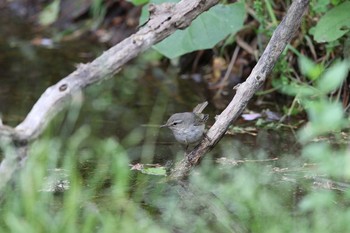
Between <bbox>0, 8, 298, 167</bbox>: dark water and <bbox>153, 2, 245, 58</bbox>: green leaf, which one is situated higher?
<bbox>153, 2, 245, 58</bbox>: green leaf

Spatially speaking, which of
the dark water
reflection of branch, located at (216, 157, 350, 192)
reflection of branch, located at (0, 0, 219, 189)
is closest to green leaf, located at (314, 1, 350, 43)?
the dark water

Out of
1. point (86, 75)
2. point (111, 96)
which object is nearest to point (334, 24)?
point (111, 96)

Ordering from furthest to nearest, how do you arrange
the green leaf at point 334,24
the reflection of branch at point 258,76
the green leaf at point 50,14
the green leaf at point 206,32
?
1. the green leaf at point 50,14
2. the green leaf at point 206,32
3. the green leaf at point 334,24
4. the reflection of branch at point 258,76

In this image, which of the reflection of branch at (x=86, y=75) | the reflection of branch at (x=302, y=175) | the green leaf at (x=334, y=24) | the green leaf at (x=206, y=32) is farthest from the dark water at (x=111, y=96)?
the reflection of branch at (x=86, y=75)

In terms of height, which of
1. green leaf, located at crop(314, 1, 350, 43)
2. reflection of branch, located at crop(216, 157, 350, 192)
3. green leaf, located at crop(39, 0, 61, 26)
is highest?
green leaf, located at crop(314, 1, 350, 43)

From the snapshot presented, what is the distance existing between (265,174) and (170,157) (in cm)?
73

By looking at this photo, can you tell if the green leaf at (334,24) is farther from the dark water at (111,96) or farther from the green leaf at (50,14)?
the green leaf at (50,14)

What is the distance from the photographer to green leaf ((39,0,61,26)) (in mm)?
9051

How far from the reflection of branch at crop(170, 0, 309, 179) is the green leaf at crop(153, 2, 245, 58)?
4.83 feet

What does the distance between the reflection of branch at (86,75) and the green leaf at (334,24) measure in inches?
74.5

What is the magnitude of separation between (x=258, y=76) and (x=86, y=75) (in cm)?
135

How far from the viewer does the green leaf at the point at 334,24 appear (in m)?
5.07

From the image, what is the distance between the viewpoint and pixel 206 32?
18.6 ft

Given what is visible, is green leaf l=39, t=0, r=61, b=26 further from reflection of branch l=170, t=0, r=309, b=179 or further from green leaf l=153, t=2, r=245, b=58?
reflection of branch l=170, t=0, r=309, b=179
